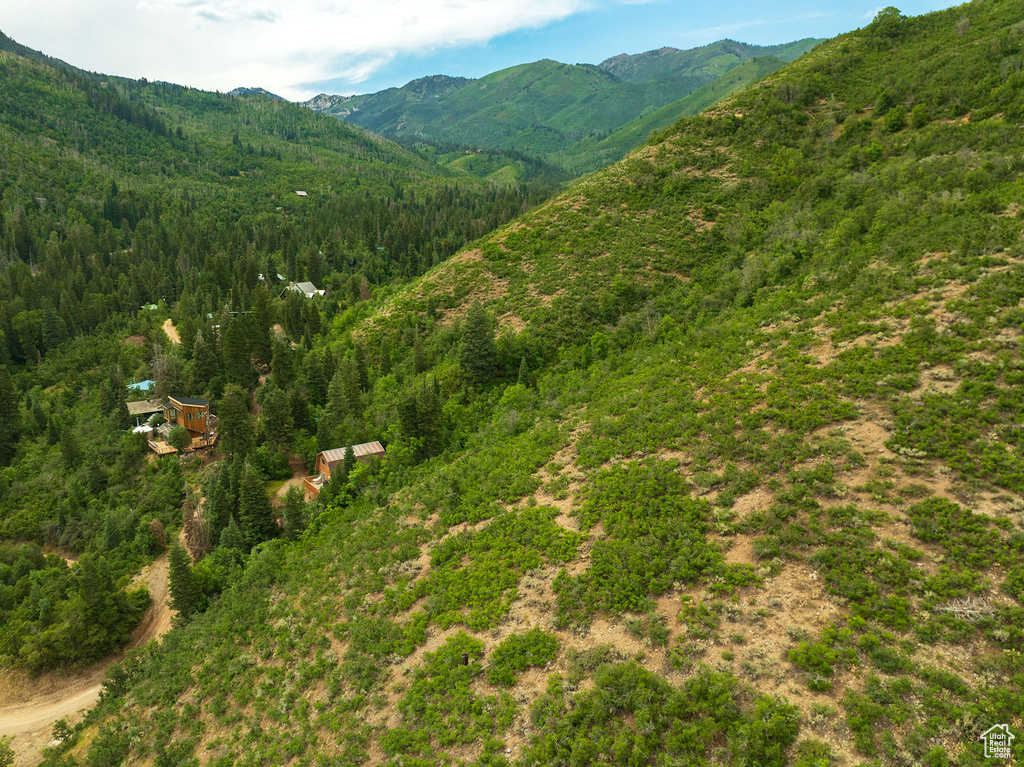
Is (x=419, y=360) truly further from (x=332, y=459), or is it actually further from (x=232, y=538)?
(x=232, y=538)

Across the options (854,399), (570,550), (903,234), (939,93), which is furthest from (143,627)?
(939,93)

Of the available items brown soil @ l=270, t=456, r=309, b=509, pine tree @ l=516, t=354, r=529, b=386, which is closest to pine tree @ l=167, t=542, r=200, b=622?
brown soil @ l=270, t=456, r=309, b=509

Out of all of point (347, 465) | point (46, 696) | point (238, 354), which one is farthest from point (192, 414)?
point (347, 465)

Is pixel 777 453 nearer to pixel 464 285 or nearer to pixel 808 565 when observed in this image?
pixel 808 565

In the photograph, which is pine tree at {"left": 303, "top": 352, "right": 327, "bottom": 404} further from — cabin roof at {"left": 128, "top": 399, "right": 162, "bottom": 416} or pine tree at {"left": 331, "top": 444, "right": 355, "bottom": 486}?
cabin roof at {"left": 128, "top": 399, "right": 162, "bottom": 416}

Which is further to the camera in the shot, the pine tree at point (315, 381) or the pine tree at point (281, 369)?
the pine tree at point (281, 369)

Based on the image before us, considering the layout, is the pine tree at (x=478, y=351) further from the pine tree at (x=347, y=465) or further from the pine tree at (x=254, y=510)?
the pine tree at (x=254, y=510)

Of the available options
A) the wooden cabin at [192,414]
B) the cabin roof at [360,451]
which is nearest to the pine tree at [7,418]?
the wooden cabin at [192,414]
